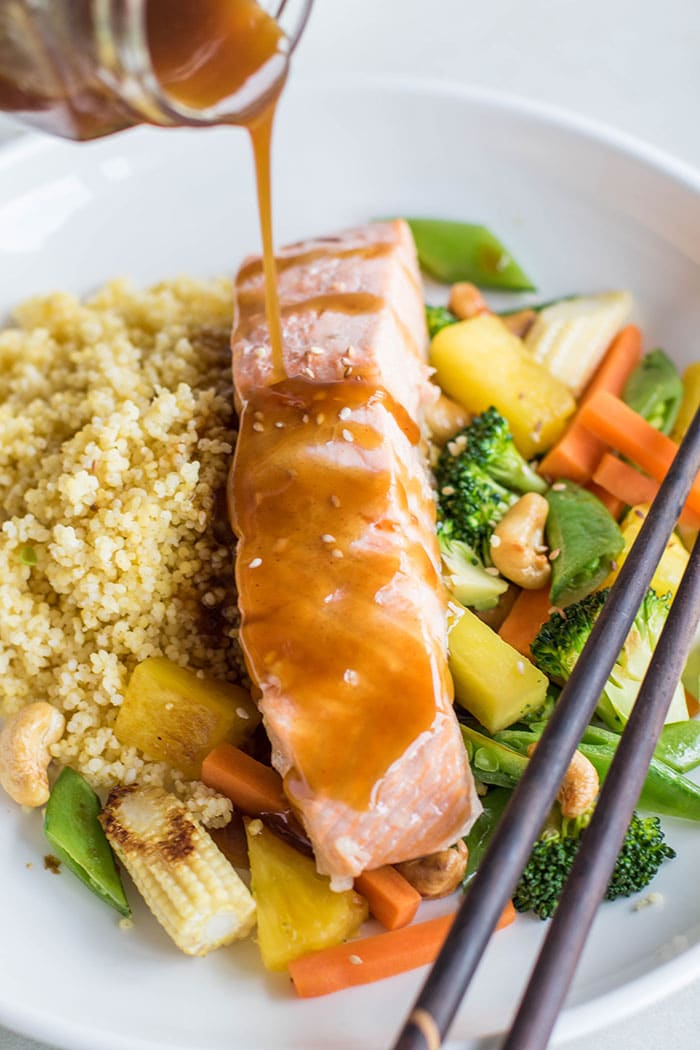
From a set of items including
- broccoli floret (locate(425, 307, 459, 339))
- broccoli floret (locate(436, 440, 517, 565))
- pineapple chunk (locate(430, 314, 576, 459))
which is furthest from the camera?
broccoli floret (locate(425, 307, 459, 339))

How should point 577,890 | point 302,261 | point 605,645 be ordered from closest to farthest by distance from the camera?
1. point 577,890
2. point 605,645
3. point 302,261

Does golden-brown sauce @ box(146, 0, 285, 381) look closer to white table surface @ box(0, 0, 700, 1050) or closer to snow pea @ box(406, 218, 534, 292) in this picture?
snow pea @ box(406, 218, 534, 292)

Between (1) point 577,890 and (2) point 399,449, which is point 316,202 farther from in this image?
(1) point 577,890

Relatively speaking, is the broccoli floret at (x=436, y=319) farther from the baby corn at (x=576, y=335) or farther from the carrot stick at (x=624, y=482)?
the carrot stick at (x=624, y=482)

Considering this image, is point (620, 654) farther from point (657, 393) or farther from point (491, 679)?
point (657, 393)

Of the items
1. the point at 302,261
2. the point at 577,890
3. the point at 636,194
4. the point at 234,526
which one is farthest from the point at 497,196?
the point at 577,890

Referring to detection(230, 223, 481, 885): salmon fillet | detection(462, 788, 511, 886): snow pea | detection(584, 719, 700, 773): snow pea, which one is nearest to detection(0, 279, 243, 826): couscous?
detection(230, 223, 481, 885): salmon fillet
